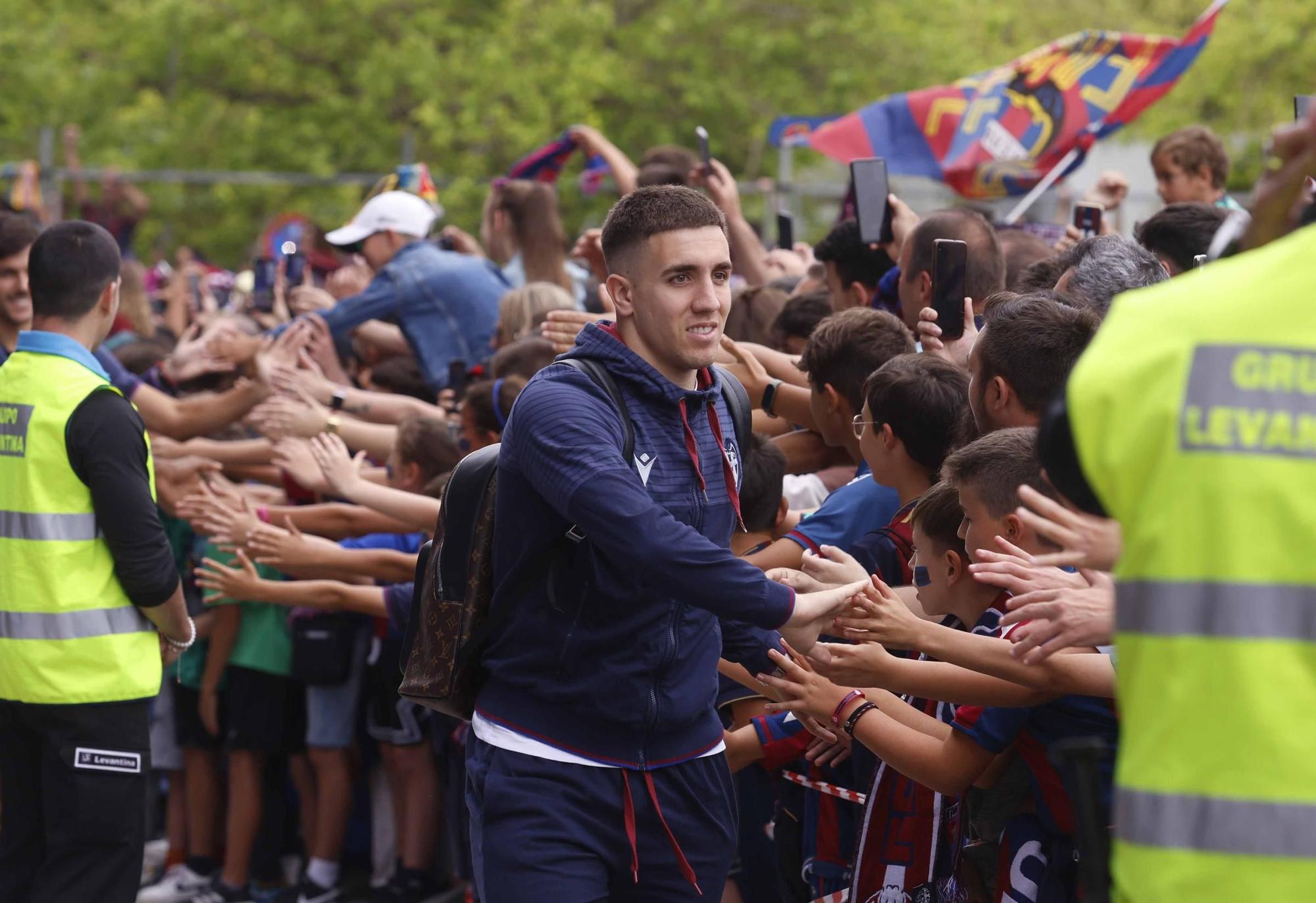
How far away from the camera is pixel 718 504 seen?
3963mm

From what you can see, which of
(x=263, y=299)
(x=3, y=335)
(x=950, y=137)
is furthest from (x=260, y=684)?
(x=950, y=137)

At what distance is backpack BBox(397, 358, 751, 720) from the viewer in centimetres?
384

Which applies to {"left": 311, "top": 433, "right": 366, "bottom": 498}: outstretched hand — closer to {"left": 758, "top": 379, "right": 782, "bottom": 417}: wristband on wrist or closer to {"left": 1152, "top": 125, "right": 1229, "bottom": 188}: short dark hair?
{"left": 758, "top": 379, "right": 782, "bottom": 417}: wristband on wrist

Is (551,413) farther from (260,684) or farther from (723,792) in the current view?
(260,684)

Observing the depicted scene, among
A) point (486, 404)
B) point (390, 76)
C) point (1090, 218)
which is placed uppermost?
point (390, 76)

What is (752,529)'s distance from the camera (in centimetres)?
526

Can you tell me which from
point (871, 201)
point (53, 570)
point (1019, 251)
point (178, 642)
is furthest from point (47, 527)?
point (1019, 251)

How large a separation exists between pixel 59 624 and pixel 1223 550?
408cm

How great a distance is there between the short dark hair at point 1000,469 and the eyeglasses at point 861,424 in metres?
0.85

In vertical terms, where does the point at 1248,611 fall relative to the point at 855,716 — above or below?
above

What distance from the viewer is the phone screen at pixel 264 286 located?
10.1 metres

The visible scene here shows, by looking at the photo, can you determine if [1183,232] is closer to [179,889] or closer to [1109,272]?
[1109,272]

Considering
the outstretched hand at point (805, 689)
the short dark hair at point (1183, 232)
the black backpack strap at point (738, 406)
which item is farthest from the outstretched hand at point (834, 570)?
the short dark hair at point (1183, 232)

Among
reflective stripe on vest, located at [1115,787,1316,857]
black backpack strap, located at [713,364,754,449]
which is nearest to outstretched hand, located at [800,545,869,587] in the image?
black backpack strap, located at [713,364,754,449]
